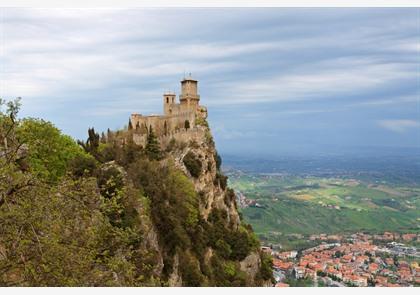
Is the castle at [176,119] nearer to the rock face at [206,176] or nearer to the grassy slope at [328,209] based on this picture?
the rock face at [206,176]

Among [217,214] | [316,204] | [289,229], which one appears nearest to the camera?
[217,214]

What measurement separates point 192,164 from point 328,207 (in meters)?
70.3

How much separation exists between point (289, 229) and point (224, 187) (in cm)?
4609

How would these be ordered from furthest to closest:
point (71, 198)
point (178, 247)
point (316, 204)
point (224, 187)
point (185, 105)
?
1. point (316, 204)
2. point (185, 105)
3. point (224, 187)
4. point (178, 247)
5. point (71, 198)

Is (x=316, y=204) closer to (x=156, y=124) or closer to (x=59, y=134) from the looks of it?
(x=156, y=124)

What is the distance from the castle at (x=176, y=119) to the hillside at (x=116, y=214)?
2.83 ft

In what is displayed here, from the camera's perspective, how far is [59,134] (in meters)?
29.5

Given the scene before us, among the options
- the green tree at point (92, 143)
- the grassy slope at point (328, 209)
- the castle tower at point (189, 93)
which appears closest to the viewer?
Result: the green tree at point (92, 143)

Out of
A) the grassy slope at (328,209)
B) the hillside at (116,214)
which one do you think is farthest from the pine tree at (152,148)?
the grassy slope at (328,209)

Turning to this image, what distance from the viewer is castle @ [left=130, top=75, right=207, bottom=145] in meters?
39.1

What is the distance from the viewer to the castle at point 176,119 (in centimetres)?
3909

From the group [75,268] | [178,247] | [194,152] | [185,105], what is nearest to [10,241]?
[75,268]

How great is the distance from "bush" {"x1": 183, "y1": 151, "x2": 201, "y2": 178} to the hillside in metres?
0.09

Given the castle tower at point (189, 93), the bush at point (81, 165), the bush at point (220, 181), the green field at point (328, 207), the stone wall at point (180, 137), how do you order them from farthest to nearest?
the green field at point (328, 207)
the castle tower at point (189, 93)
the bush at point (220, 181)
the stone wall at point (180, 137)
the bush at point (81, 165)
